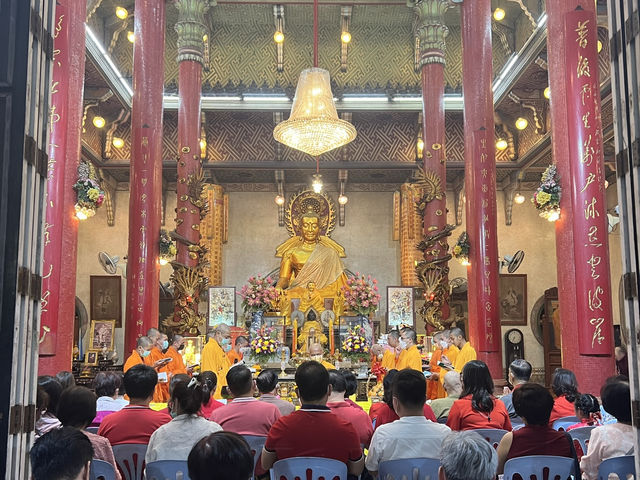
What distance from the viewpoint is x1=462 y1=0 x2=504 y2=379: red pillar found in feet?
29.1

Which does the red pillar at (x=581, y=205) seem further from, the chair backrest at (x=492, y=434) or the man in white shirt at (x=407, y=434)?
the man in white shirt at (x=407, y=434)

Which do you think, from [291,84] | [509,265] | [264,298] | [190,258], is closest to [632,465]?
[264,298]

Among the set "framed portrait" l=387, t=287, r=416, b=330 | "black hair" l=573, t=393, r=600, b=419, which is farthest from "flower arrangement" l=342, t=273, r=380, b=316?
"black hair" l=573, t=393, r=600, b=419

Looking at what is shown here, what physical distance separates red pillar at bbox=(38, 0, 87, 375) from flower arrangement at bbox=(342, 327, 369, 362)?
3.99 metres

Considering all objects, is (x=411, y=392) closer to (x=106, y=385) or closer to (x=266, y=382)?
(x=266, y=382)

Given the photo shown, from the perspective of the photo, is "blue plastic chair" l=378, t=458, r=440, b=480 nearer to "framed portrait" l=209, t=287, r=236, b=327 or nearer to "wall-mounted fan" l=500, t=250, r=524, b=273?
"framed portrait" l=209, t=287, r=236, b=327

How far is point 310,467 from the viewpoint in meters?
2.78

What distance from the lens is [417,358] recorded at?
7.52m

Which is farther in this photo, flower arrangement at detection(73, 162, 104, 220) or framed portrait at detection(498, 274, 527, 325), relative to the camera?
framed portrait at detection(498, 274, 527, 325)

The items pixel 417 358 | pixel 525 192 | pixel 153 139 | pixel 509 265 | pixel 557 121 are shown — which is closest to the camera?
pixel 557 121

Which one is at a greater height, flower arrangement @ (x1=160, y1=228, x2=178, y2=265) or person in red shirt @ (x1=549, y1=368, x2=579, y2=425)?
flower arrangement @ (x1=160, y1=228, x2=178, y2=265)

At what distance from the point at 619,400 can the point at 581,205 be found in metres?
3.48

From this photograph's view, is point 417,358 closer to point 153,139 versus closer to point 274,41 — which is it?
point 153,139

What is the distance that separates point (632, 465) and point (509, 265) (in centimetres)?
1223
